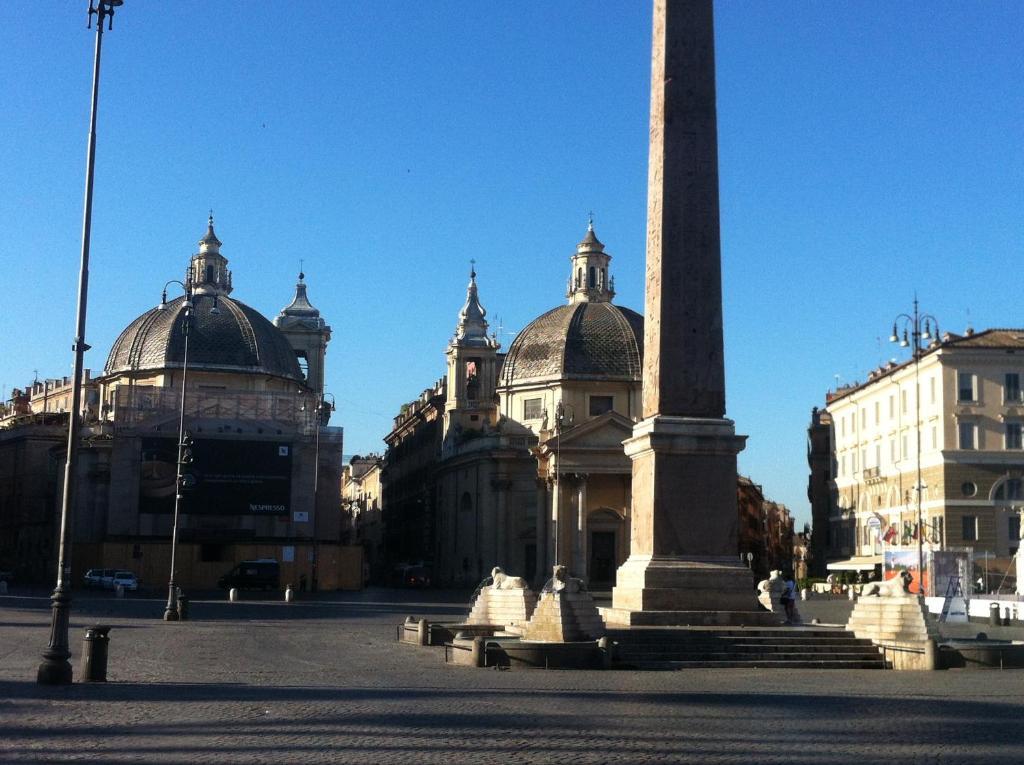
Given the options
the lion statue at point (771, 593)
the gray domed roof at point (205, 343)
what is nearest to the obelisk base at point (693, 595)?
the lion statue at point (771, 593)

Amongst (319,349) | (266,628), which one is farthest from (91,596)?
(319,349)

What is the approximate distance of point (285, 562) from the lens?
62.6 metres

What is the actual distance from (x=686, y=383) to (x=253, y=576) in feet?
A: 131

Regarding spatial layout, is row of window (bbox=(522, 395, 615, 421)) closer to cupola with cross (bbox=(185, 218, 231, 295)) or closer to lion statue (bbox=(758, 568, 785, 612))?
cupola with cross (bbox=(185, 218, 231, 295))

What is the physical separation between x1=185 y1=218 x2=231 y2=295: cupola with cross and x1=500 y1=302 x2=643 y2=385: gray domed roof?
17528mm

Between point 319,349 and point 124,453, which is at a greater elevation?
point 319,349

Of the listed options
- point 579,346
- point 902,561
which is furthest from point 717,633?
point 579,346

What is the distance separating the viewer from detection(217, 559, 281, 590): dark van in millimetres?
57812

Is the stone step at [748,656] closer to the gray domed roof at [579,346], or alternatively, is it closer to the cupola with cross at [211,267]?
the gray domed roof at [579,346]

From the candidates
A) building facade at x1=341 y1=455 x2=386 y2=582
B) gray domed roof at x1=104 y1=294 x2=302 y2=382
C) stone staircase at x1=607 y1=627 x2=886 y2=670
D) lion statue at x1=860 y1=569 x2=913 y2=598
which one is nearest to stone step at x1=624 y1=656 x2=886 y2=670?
stone staircase at x1=607 y1=627 x2=886 y2=670

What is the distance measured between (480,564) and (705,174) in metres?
56.1

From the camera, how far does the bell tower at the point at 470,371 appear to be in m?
83.8

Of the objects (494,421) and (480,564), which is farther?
(494,421)

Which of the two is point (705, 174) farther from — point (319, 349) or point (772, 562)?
point (772, 562)
